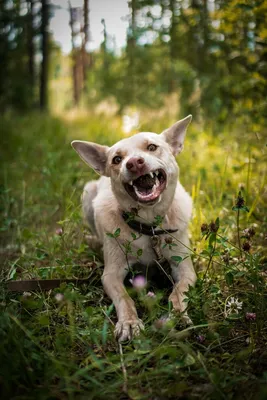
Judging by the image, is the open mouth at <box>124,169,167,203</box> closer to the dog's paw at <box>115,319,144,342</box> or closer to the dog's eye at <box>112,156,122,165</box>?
the dog's eye at <box>112,156,122,165</box>

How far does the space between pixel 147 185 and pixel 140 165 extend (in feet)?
0.76

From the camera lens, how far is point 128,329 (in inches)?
86.2

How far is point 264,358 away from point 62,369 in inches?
41.5

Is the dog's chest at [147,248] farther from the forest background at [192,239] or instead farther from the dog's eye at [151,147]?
the dog's eye at [151,147]

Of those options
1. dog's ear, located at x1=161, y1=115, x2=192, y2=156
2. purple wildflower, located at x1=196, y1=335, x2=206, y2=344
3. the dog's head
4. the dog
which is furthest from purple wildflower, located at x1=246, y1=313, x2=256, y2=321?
dog's ear, located at x1=161, y1=115, x2=192, y2=156

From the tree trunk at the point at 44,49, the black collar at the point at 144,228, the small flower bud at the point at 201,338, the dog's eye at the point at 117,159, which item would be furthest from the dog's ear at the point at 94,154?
the tree trunk at the point at 44,49

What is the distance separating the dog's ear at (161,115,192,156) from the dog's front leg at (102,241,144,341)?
1.05 m

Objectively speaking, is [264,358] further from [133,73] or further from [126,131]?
[133,73]

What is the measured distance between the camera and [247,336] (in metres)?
2.14

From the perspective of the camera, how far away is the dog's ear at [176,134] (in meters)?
3.13

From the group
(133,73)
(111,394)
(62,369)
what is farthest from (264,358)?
(133,73)

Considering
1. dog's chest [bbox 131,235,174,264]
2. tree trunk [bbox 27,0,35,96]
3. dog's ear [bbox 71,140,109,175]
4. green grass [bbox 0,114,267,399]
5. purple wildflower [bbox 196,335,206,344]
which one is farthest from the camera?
tree trunk [bbox 27,0,35,96]

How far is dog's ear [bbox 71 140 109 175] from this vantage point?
308 centimetres

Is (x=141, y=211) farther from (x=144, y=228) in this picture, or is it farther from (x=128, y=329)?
(x=128, y=329)
